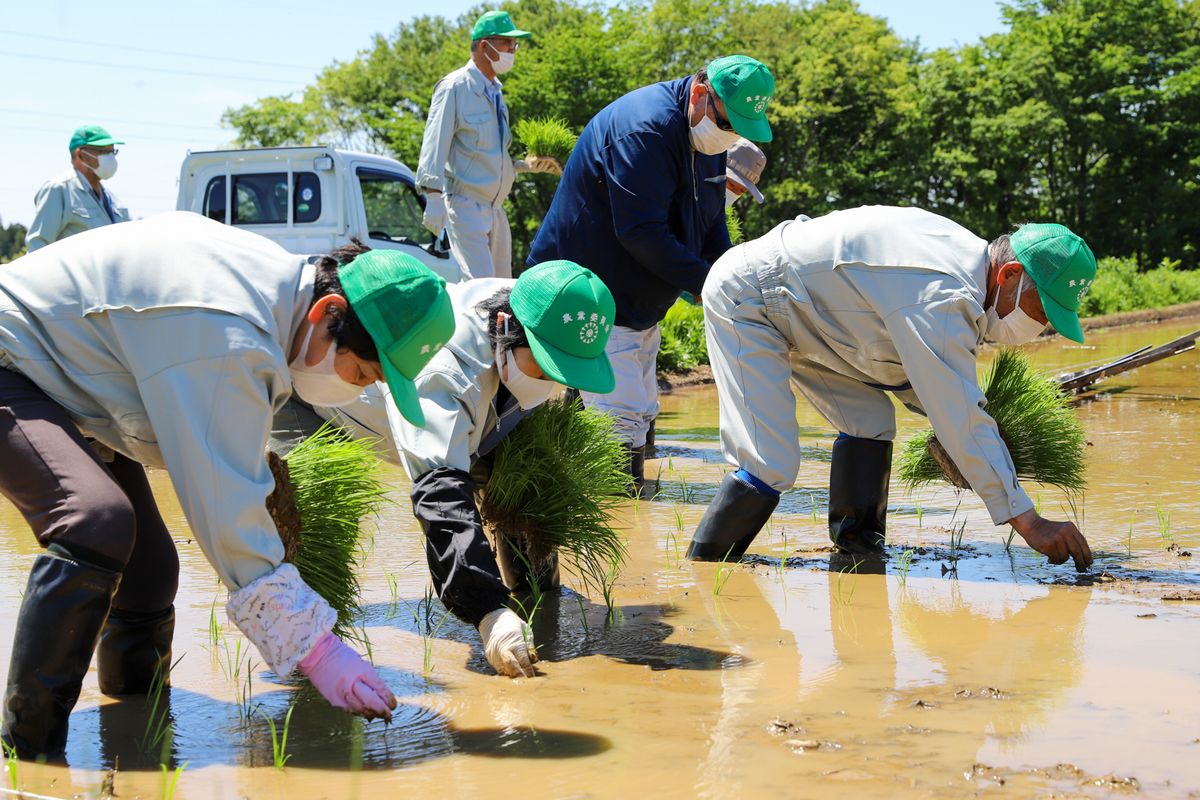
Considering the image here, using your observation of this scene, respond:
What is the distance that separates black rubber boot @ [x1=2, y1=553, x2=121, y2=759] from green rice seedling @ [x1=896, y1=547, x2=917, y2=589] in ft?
8.13

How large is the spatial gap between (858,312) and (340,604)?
1.91 m

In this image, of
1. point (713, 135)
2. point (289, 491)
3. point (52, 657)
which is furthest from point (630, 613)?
point (713, 135)

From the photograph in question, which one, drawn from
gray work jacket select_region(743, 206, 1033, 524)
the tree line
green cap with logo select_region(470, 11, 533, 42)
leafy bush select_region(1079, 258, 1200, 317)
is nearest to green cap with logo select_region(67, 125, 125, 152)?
green cap with logo select_region(470, 11, 533, 42)

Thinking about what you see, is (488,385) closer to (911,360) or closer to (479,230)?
(911,360)

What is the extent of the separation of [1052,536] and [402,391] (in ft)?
7.38

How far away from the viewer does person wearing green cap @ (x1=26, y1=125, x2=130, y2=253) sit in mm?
6574

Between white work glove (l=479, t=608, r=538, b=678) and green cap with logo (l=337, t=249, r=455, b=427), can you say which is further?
white work glove (l=479, t=608, r=538, b=678)

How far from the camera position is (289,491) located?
2.99 m

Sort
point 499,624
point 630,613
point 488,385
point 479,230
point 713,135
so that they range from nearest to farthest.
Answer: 1. point 499,624
2. point 488,385
3. point 630,613
4. point 713,135
5. point 479,230

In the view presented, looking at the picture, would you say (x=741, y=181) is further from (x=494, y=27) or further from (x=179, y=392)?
(x=179, y=392)

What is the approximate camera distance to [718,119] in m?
4.74

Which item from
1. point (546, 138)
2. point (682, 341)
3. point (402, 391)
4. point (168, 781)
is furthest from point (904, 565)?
point (682, 341)

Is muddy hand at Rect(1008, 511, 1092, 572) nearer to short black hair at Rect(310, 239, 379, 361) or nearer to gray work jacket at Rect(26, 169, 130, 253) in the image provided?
short black hair at Rect(310, 239, 379, 361)

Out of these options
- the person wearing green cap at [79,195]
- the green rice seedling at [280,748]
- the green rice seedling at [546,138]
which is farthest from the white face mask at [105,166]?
the green rice seedling at [280,748]
